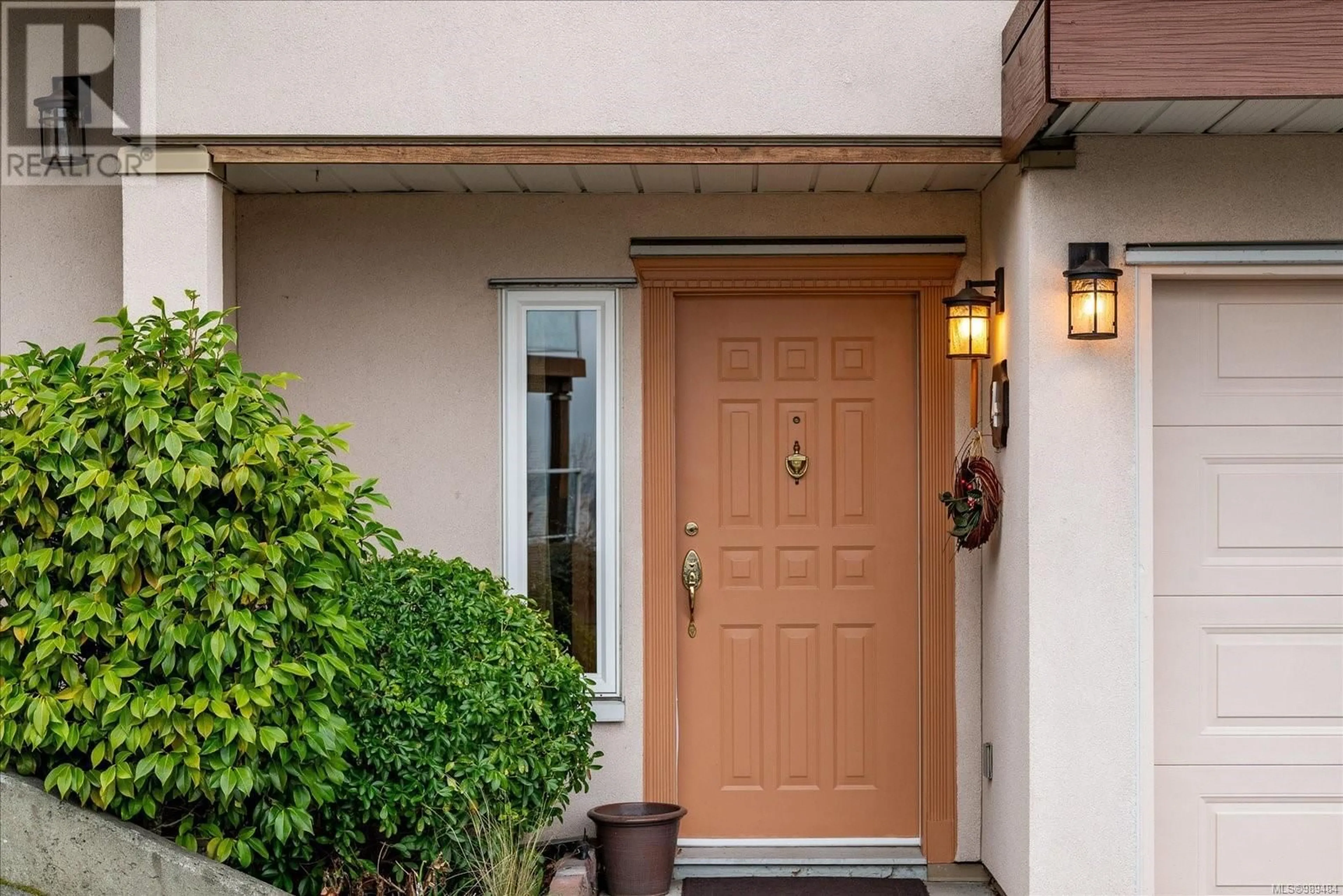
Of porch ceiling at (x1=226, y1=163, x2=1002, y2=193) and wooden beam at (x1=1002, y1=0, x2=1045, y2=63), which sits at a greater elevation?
wooden beam at (x1=1002, y1=0, x2=1045, y2=63)

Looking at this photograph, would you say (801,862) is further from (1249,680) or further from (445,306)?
(445,306)

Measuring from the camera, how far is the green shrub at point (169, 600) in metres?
3.63

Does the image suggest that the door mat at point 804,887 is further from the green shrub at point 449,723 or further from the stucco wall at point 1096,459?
the green shrub at point 449,723

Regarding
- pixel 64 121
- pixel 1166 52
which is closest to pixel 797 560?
pixel 1166 52

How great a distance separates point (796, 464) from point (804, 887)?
169 cm

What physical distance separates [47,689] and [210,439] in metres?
0.88

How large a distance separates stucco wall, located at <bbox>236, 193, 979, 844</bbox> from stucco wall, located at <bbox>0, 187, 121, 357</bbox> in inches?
22.5

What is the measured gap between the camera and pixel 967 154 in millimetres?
4324

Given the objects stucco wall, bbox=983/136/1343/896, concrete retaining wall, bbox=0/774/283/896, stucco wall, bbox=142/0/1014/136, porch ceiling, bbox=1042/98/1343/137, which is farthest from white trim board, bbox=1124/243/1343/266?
concrete retaining wall, bbox=0/774/283/896

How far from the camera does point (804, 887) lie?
15.8 feet

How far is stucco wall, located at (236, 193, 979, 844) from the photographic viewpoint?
5.04 meters

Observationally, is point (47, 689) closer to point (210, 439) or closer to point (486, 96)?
point (210, 439)

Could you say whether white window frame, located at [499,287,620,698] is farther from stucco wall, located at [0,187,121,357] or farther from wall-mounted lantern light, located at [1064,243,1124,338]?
wall-mounted lantern light, located at [1064,243,1124,338]

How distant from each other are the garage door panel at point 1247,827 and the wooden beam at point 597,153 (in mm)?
2317
